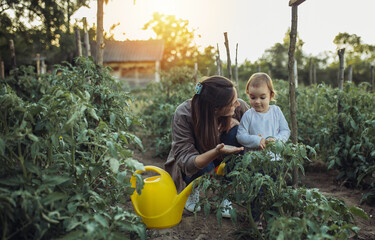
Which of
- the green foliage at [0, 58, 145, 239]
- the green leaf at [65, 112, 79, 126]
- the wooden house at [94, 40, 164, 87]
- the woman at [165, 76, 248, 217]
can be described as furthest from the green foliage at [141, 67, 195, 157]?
the wooden house at [94, 40, 164, 87]

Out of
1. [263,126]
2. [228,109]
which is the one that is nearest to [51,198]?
[228,109]

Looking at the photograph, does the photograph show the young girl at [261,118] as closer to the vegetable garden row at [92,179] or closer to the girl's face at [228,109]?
the girl's face at [228,109]

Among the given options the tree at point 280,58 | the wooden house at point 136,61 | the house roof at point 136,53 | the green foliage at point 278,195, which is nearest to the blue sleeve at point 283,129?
the green foliage at point 278,195

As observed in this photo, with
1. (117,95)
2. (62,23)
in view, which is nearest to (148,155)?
(117,95)

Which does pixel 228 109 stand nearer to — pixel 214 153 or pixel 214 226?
pixel 214 153

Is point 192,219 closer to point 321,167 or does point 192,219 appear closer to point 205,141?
point 205,141

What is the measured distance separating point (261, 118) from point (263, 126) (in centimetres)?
6

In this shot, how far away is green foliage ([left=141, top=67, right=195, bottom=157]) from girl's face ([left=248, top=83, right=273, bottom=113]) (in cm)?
173

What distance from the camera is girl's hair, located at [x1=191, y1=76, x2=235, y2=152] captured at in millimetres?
2119

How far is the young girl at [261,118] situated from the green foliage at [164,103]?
1680 millimetres

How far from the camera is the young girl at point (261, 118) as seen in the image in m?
2.20

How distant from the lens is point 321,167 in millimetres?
3482

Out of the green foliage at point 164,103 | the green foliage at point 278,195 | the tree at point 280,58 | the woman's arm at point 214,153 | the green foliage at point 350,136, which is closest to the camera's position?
the green foliage at point 278,195

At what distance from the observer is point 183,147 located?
7.38ft
